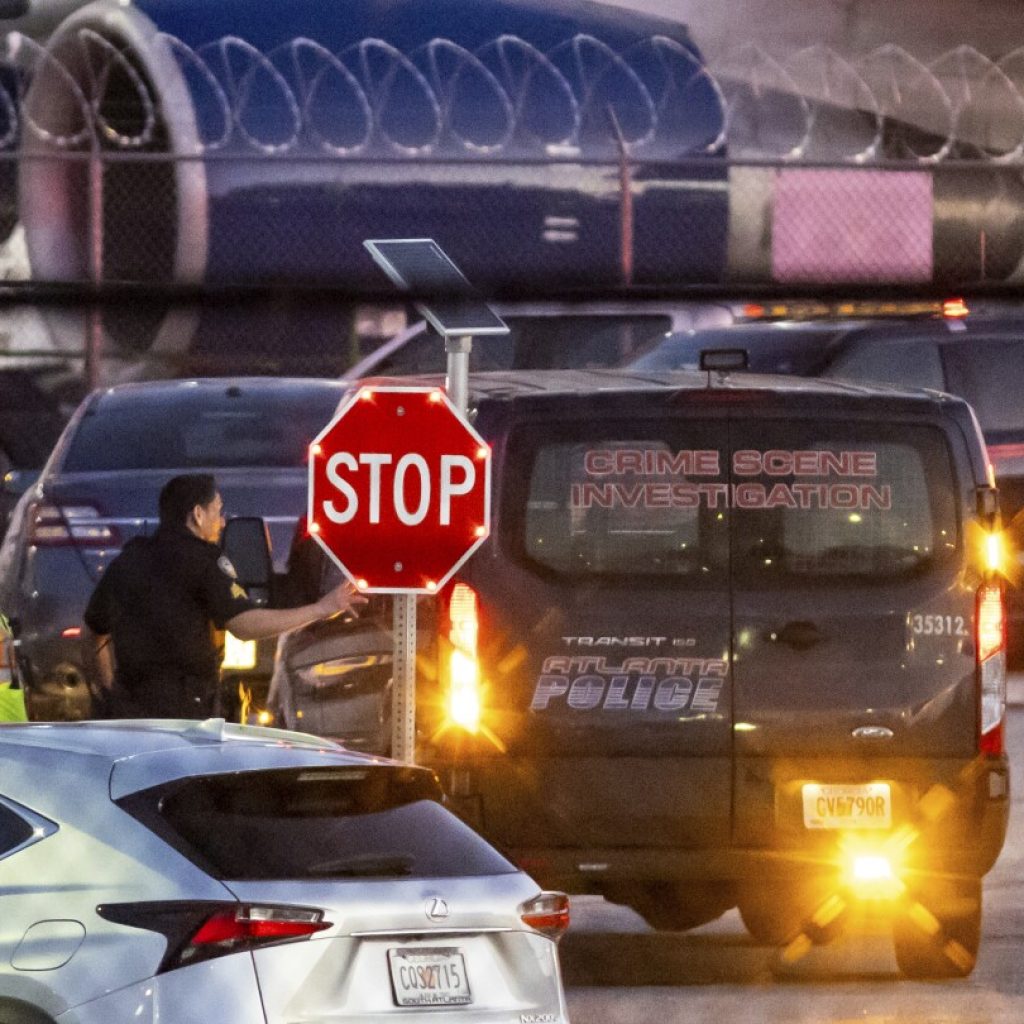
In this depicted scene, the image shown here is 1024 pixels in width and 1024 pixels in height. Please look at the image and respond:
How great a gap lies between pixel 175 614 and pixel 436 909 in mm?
4245

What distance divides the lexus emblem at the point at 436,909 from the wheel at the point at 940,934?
3675 mm

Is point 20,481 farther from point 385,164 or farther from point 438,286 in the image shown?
point 385,164

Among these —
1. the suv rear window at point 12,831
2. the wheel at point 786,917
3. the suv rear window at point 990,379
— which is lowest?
the wheel at point 786,917

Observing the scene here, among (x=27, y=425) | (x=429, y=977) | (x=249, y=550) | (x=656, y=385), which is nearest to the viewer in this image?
(x=429, y=977)

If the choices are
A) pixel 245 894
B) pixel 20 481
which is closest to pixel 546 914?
pixel 245 894

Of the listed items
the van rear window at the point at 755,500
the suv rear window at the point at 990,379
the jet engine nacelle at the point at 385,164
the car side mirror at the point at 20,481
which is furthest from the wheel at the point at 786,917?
the jet engine nacelle at the point at 385,164

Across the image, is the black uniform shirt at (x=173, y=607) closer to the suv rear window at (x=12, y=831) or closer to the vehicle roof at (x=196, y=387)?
the suv rear window at (x=12, y=831)

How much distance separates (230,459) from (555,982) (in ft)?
29.5

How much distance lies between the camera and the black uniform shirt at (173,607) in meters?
11.0

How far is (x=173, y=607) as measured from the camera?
11039mm

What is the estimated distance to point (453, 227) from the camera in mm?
23062

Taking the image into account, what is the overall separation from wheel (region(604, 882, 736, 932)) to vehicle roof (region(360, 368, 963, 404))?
174cm

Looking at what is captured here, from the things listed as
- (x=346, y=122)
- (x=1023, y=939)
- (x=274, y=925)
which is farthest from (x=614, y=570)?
(x=346, y=122)

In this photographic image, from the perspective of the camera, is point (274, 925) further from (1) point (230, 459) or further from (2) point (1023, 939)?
(1) point (230, 459)
